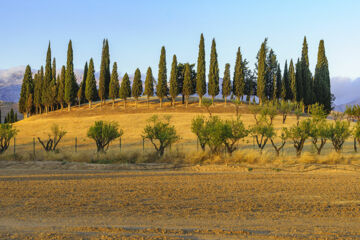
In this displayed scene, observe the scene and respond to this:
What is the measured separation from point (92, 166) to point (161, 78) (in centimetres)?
4654

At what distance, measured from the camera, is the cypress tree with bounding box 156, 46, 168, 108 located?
6438cm

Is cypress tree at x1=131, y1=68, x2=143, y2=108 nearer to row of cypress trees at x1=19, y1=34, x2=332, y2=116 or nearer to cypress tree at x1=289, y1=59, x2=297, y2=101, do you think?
row of cypress trees at x1=19, y1=34, x2=332, y2=116

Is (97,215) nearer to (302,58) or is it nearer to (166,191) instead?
(166,191)

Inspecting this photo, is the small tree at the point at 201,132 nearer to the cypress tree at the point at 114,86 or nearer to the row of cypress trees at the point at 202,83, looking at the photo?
the row of cypress trees at the point at 202,83

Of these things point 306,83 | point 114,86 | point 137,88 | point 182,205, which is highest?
point 114,86

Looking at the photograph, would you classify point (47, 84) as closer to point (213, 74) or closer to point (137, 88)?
point (137, 88)

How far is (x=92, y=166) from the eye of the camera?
1961 centimetres

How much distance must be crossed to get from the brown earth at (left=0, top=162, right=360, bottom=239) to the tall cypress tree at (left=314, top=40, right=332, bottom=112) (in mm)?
56042

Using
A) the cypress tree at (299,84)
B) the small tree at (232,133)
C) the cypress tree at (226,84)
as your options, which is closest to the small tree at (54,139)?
the small tree at (232,133)

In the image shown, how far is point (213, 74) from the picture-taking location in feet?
206

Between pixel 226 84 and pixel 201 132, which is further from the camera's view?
pixel 226 84

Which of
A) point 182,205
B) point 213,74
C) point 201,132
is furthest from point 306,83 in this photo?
point 182,205

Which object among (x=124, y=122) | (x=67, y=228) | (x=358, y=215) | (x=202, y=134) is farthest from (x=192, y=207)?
(x=124, y=122)

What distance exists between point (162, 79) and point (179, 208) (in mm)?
57169
